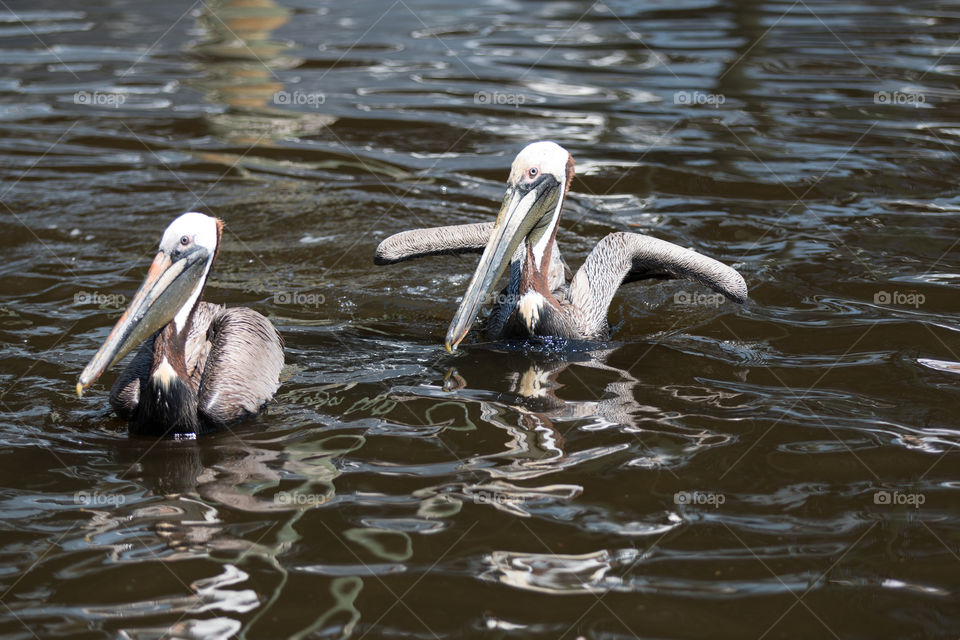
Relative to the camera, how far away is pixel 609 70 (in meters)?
11.7

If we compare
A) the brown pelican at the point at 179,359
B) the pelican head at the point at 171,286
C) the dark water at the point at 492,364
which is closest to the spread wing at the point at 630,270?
the dark water at the point at 492,364

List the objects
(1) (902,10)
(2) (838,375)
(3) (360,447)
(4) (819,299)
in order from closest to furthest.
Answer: (3) (360,447), (2) (838,375), (4) (819,299), (1) (902,10)

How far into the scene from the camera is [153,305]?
15.7ft

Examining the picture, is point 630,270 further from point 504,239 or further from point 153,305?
point 153,305

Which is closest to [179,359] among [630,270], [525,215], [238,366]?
[238,366]

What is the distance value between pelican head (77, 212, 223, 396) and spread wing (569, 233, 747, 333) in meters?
2.10

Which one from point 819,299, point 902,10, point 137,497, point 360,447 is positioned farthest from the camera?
point 902,10

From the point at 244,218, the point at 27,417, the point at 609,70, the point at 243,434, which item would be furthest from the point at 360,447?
the point at 609,70

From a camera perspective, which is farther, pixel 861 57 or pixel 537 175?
pixel 861 57

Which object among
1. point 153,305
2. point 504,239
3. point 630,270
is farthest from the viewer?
point 630,270

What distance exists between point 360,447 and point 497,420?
0.66 metres

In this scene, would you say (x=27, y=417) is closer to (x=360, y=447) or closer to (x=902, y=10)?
(x=360, y=447)

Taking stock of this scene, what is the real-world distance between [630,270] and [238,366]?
2401 mm

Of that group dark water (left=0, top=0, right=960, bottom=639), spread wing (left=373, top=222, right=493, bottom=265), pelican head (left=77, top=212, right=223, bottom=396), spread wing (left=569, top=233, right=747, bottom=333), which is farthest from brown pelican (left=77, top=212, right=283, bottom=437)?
spread wing (left=569, top=233, right=747, bottom=333)
